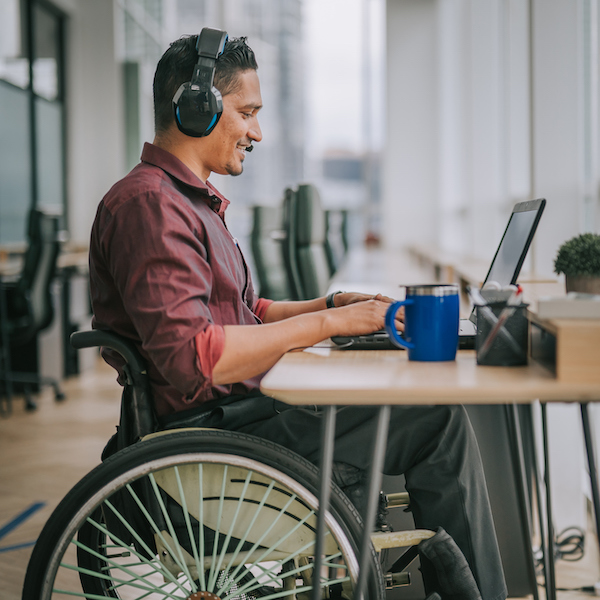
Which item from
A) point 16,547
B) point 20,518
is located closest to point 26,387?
point 20,518

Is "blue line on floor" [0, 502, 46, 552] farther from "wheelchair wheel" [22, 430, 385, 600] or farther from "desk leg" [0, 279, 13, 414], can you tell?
"desk leg" [0, 279, 13, 414]

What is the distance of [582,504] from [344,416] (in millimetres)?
1493

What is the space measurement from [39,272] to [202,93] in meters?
3.11

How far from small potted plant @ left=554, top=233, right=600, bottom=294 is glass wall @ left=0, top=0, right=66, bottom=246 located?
5487mm

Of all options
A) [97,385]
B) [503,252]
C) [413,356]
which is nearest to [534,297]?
[503,252]

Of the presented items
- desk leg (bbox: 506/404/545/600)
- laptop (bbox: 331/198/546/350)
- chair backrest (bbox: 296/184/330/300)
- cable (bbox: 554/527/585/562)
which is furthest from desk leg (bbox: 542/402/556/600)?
chair backrest (bbox: 296/184/330/300)

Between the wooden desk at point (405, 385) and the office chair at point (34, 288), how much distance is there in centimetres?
331

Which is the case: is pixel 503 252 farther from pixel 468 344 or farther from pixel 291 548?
pixel 291 548

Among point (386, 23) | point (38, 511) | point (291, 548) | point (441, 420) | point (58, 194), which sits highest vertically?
point (386, 23)

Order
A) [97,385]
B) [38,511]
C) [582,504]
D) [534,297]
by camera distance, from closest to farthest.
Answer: [534,297] < [582,504] < [38,511] < [97,385]

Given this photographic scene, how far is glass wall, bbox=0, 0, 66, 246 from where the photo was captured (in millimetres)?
5961

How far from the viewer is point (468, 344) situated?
121 cm

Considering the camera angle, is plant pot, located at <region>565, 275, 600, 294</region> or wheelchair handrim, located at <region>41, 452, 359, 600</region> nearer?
wheelchair handrim, located at <region>41, 452, 359, 600</region>

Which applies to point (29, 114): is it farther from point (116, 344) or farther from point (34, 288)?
point (116, 344)
